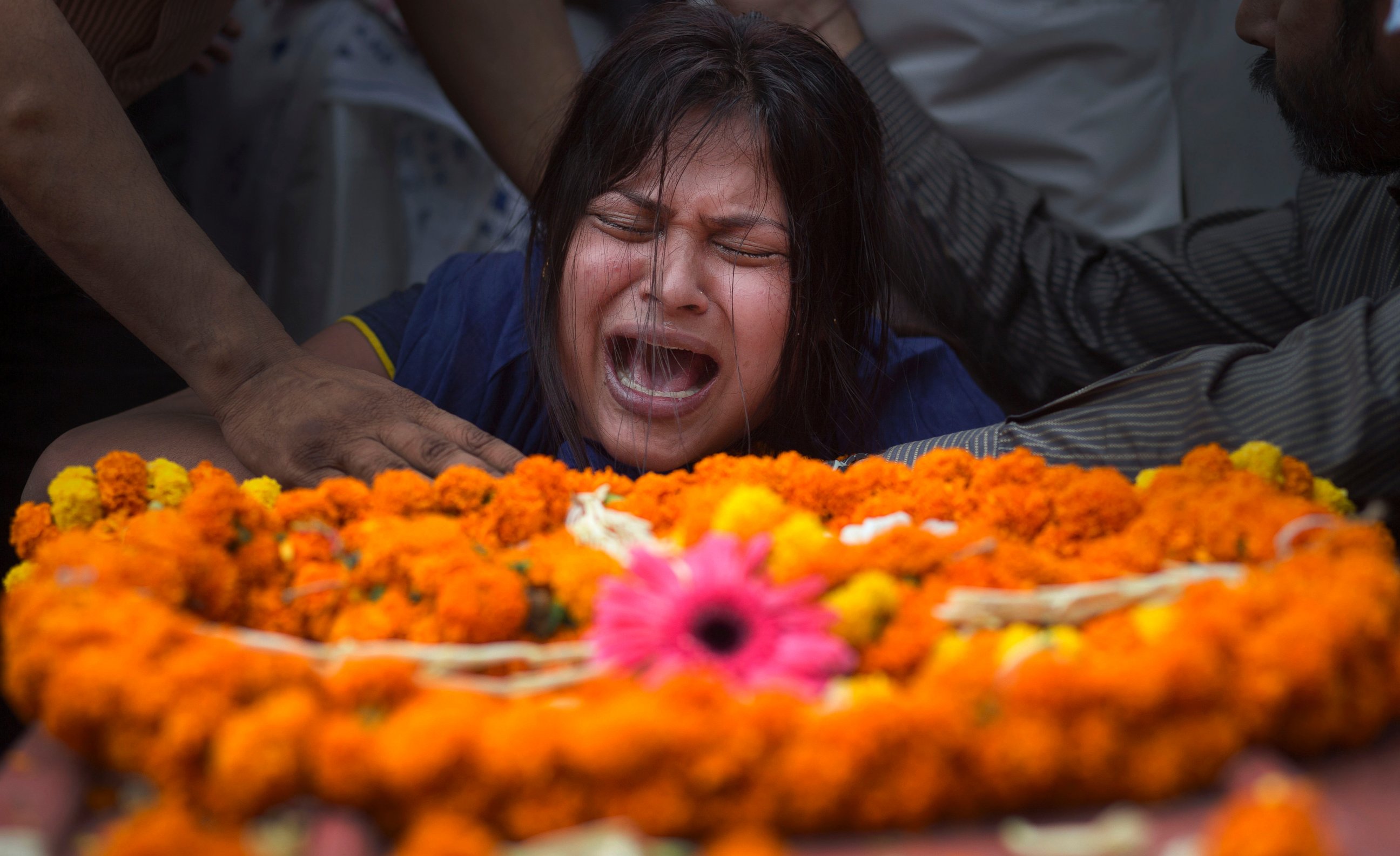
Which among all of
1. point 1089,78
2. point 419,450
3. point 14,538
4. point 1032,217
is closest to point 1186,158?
point 1089,78

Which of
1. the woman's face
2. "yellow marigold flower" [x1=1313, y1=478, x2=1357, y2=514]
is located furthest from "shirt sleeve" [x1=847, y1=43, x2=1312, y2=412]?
"yellow marigold flower" [x1=1313, y1=478, x2=1357, y2=514]

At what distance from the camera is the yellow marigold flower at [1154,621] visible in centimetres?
45

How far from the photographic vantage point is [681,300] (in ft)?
2.60

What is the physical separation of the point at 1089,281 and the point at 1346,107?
38 cm

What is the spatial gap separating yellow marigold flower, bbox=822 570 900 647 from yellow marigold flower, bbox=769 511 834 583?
0.08 ft

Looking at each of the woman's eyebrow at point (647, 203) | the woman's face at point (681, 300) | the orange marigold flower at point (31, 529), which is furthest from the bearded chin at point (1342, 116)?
the orange marigold flower at point (31, 529)

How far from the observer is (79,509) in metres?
0.58

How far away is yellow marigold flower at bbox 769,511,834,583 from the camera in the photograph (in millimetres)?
498

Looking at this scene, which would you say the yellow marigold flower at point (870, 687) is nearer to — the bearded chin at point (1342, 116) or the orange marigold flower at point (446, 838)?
the orange marigold flower at point (446, 838)

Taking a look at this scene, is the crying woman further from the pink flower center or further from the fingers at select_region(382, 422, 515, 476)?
the pink flower center

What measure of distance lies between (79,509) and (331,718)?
0.95 ft

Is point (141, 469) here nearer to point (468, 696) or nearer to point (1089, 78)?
point (468, 696)

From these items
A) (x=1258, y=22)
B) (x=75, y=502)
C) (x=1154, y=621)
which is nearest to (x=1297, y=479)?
(x=1154, y=621)

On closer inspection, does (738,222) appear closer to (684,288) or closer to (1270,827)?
(684,288)
